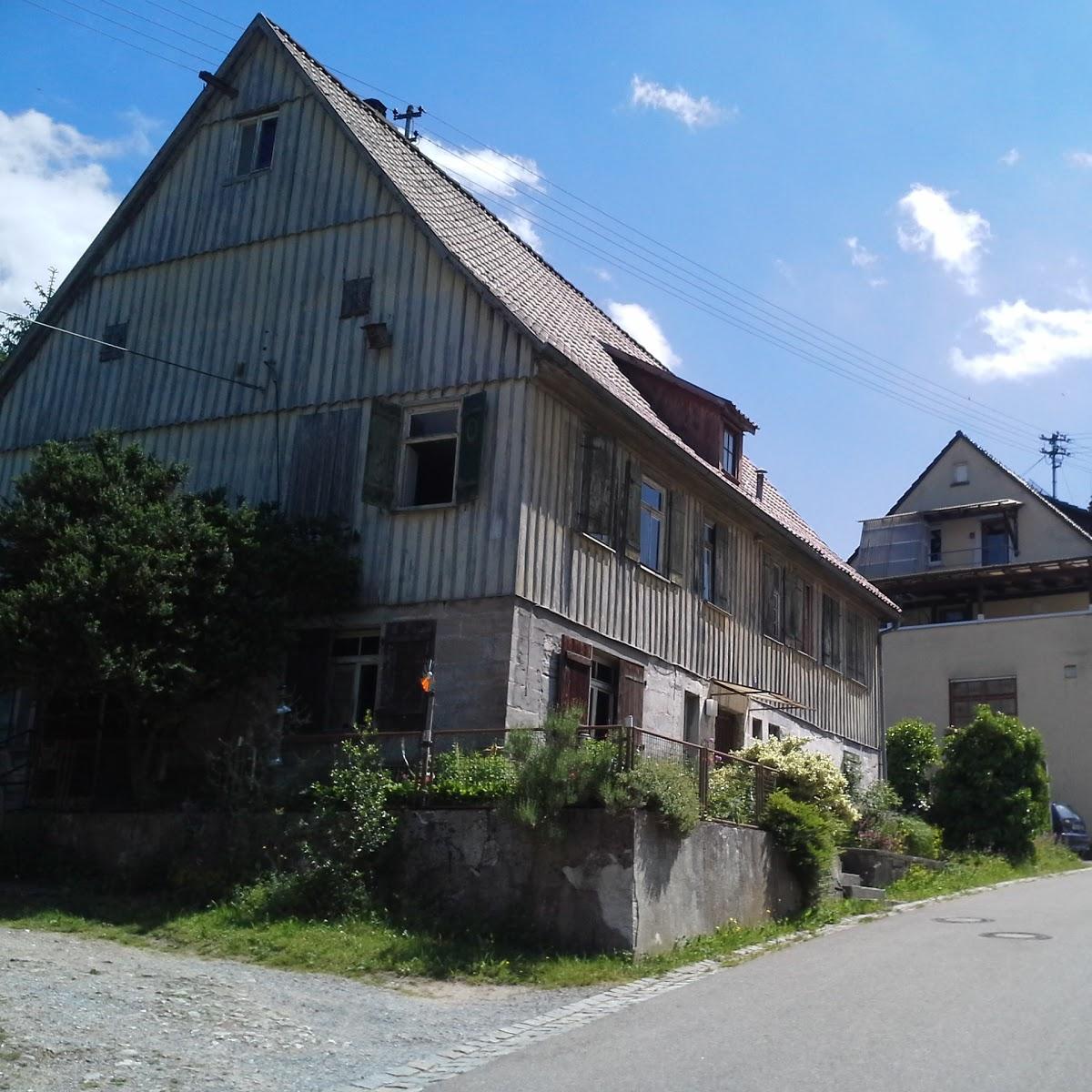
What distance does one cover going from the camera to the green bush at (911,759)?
30.8m

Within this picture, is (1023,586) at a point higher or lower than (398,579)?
higher

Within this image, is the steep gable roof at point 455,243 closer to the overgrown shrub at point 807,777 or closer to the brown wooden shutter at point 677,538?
the brown wooden shutter at point 677,538

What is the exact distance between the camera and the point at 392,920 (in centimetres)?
1388

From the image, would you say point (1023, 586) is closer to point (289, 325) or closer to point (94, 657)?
point (289, 325)

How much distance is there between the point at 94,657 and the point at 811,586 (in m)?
15.8

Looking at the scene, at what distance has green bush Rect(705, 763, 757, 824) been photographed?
15.9 metres

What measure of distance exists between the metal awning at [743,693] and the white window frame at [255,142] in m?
10.8

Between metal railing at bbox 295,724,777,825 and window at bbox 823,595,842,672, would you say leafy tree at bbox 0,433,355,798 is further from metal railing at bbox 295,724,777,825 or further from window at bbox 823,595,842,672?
window at bbox 823,595,842,672

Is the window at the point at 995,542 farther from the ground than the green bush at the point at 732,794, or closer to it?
farther from the ground

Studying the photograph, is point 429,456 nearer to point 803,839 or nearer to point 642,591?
point 642,591

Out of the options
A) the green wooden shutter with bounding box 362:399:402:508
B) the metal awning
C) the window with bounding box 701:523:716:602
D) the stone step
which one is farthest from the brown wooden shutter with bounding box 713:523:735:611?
the green wooden shutter with bounding box 362:399:402:508

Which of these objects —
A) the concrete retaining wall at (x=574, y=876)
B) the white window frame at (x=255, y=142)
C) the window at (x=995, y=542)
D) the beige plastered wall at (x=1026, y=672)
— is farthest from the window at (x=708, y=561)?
the window at (x=995, y=542)

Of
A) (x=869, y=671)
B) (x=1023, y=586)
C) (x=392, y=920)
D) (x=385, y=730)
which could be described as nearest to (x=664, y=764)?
(x=392, y=920)

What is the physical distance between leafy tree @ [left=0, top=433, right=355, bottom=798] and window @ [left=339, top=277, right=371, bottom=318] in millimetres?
3265
